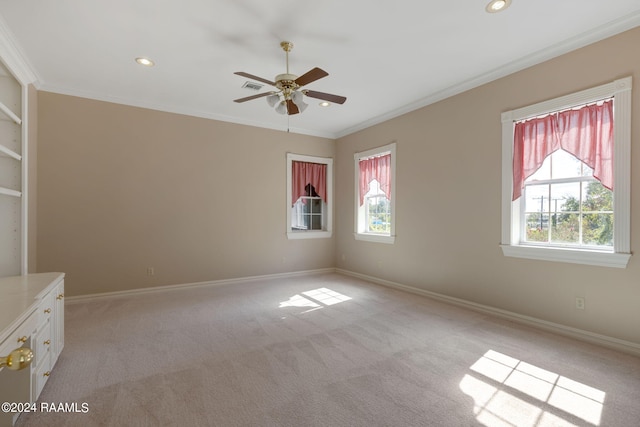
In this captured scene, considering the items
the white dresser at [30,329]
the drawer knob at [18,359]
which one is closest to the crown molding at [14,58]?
the white dresser at [30,329]

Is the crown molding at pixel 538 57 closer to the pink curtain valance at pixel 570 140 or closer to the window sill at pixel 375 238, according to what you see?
the pink curtain valance at pixel 570 140

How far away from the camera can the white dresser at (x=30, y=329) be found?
1612mm

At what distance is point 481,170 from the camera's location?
3.80 m

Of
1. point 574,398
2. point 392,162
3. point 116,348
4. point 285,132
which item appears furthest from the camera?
point 285,132

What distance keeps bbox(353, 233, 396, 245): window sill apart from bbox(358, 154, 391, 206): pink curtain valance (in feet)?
2.03

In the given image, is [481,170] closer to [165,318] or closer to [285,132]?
[285,132]

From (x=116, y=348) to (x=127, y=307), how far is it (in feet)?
4.41

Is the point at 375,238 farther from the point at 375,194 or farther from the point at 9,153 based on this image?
the point at 9,153

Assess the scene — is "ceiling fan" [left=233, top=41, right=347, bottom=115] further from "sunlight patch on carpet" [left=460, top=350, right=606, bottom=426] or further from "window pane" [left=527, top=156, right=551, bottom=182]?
"sunlight patch on carpet" [left=460, top=350, right=606, bottom=426]

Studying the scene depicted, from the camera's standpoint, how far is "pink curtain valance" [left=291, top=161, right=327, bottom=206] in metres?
6.00

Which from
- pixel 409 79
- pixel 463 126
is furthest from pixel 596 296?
pixel 409 79

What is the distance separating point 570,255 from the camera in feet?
9.95

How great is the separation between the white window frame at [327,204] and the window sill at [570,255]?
3.44m

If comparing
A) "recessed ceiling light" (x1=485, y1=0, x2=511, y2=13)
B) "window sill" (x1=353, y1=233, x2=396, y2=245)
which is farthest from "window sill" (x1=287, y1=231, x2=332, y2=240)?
"recessed ceiling light" (x1=485, y1=0, x2=511, y2=13)
